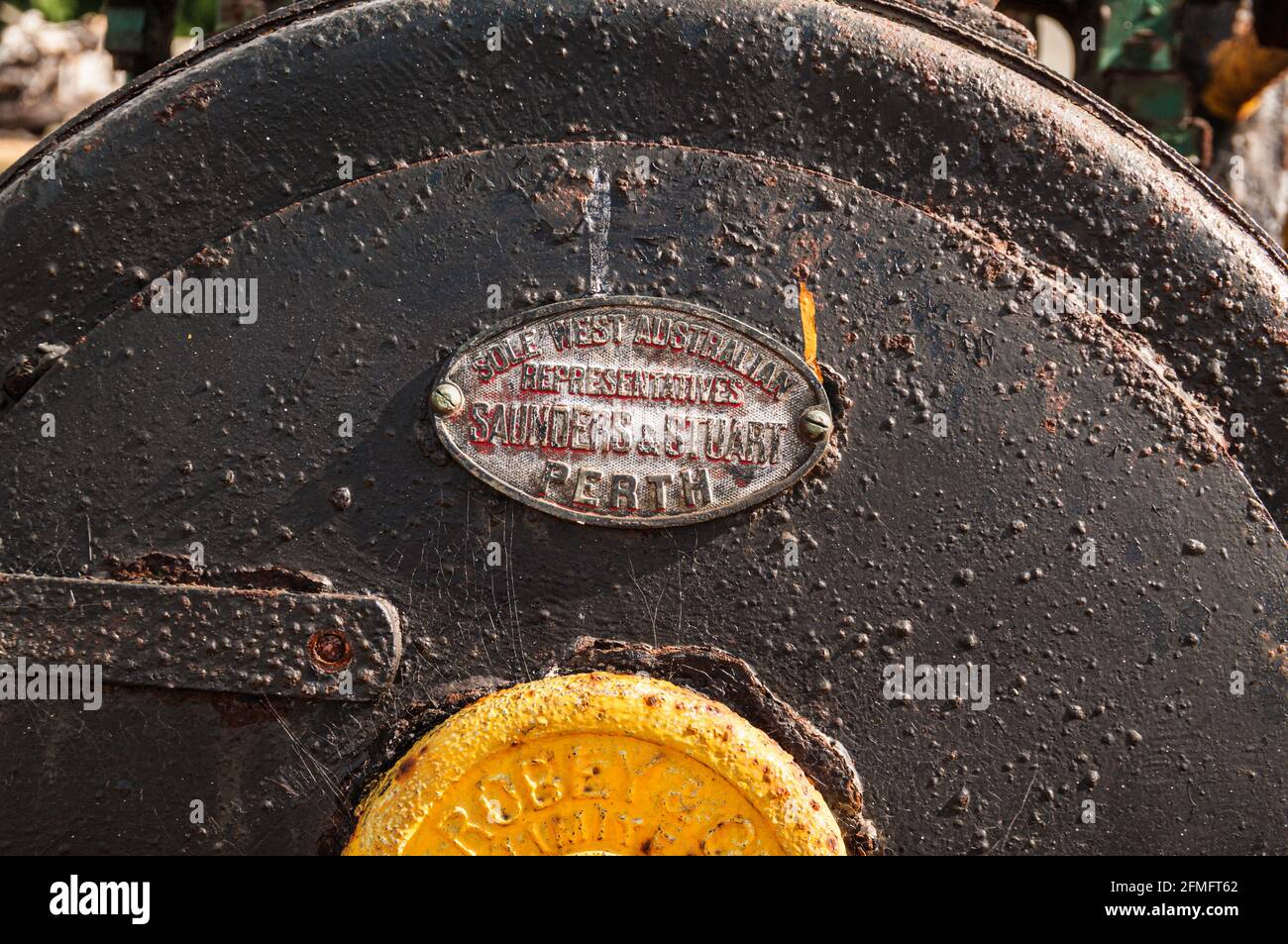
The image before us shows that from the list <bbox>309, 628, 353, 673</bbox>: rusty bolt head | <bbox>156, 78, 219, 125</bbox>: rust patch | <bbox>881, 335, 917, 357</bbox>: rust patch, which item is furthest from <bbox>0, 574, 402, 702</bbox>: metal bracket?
<bbox>881, 335, 917, 357</bbox>: rust patch

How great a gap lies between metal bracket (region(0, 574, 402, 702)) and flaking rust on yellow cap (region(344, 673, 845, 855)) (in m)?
0.23

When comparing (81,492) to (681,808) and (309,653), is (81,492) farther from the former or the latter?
(681,808)

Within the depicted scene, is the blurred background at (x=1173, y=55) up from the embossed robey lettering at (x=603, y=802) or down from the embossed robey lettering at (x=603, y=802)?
up

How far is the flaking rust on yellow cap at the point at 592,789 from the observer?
140cm

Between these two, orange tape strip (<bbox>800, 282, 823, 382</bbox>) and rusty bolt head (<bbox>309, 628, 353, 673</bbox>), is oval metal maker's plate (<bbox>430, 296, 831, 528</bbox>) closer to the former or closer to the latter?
orange tape strip (<bbox>800, 282, 823, 382</bbox>)

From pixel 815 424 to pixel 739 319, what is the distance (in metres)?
0.18

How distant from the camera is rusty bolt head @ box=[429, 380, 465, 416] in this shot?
1.47m

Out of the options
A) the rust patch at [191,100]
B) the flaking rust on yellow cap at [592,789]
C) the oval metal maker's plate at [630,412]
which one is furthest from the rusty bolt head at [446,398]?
the rust patch at [191,100]

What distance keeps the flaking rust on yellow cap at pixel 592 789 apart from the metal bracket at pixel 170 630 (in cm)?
23

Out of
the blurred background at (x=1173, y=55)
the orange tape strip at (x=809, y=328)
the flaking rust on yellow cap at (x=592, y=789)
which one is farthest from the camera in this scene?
the blurred background at (x=1173, y=55)

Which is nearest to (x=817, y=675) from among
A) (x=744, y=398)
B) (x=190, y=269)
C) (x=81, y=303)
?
(x=744, y=398)

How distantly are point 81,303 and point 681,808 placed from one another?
3.49 ft

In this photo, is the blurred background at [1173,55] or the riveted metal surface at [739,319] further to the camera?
the blurred background at [1173,55]

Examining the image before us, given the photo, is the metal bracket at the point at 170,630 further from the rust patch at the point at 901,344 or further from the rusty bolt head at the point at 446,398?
the rust patch at the point at 901,344
